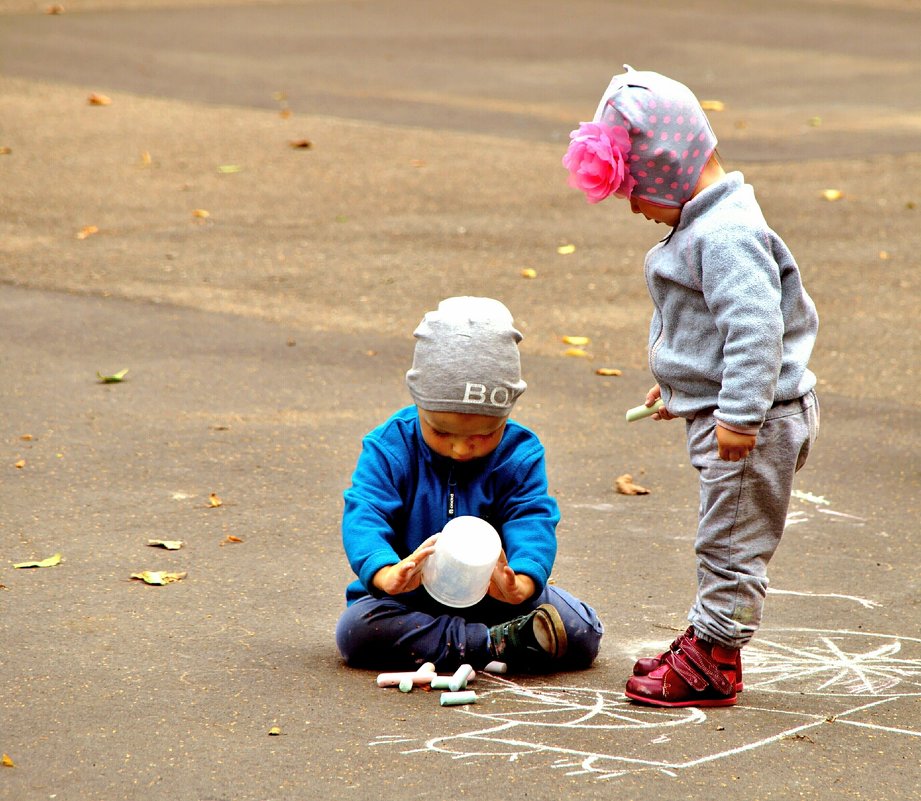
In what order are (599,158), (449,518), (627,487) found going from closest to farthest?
(599,158)
(449,518)
(627,487)

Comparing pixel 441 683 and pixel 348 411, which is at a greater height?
pixel 348 411

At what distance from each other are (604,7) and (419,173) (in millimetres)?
8751

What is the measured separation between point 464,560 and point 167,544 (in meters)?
1.48

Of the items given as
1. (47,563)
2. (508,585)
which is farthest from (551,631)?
(47,563)

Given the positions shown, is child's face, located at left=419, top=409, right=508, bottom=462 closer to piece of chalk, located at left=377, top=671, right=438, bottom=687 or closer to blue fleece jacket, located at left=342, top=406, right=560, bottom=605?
blue fleece jacket, located at left=342, top=406, right=560, bottom=605

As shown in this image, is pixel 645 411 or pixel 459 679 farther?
pixel 645 411

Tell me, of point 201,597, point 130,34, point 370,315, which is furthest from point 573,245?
point 130,34

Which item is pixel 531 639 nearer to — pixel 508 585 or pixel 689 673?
pixel 508 585

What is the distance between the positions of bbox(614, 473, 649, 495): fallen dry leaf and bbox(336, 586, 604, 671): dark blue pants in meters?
1.51

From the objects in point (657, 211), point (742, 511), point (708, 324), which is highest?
point (657, 211)

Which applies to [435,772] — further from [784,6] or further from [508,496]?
[784,6]

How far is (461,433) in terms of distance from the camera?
11.5 ft

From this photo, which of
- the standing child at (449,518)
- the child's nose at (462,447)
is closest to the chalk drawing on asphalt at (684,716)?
the standing child at (449,518)

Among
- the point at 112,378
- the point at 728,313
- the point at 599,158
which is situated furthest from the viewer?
the point at 112,378
